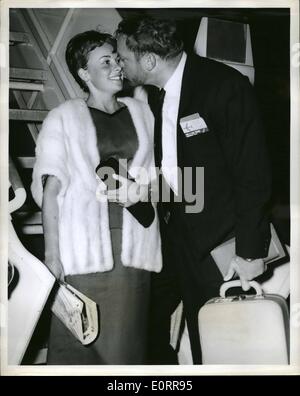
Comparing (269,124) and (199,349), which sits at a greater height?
(269,124)

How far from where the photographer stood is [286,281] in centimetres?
244

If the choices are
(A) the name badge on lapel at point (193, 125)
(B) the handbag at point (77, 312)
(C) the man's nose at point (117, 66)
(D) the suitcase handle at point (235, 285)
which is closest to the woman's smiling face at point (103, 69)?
(C) the man's nose at point (117, 66)

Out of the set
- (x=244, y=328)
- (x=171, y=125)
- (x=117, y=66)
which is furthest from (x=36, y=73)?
(x=244, y=328)

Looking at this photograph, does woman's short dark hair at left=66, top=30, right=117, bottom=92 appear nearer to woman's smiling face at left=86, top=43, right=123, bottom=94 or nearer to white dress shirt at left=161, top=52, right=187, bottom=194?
woman's smiling face at left=86, top=43, right=123, bottom=94

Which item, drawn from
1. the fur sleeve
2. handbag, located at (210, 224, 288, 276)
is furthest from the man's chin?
handbag, located at (210, 224, 288, 276)

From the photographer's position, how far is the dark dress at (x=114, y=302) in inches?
95.0

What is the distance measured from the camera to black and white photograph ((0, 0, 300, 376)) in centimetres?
240

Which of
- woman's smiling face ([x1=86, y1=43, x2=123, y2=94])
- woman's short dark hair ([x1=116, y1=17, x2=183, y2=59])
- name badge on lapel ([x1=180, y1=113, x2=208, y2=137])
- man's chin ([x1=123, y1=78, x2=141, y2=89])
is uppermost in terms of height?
woman's short dark hair ([x1=116, y1=17, x2=183, y2=59])

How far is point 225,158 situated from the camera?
2.42m

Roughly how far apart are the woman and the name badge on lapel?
0.16 meters

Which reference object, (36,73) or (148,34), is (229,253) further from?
(36,73)
